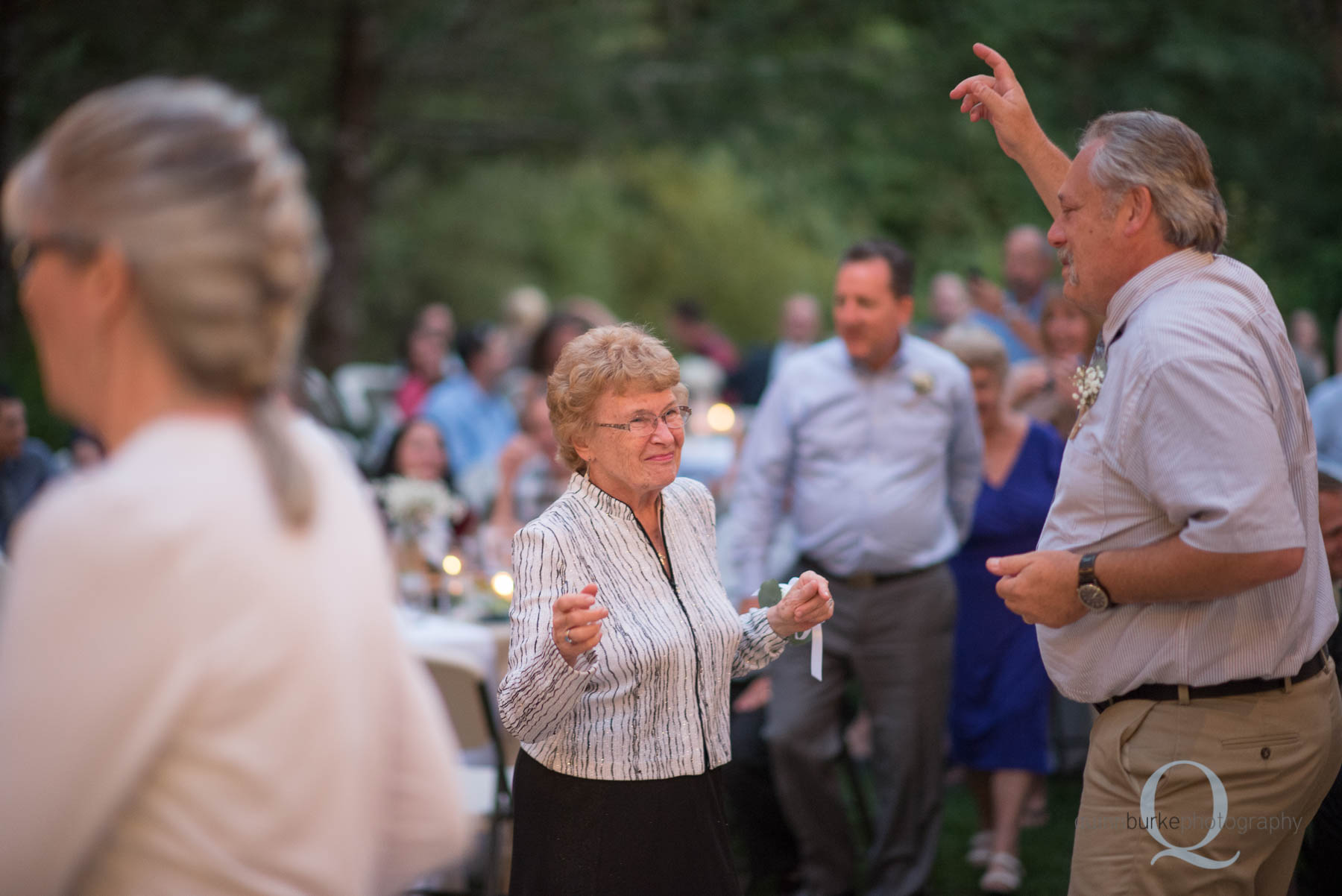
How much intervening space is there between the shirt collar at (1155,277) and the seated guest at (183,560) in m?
1.65

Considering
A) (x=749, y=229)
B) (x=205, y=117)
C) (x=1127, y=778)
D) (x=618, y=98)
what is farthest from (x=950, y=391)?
(x=749, y=229)

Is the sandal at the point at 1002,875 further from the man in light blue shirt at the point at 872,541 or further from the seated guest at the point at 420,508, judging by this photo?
the seated guest at the point at 420,508

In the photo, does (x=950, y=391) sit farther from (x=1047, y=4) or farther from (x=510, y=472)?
(x=1047, y=4)

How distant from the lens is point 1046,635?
2.56 m

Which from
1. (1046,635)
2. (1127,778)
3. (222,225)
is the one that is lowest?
(1127,778)


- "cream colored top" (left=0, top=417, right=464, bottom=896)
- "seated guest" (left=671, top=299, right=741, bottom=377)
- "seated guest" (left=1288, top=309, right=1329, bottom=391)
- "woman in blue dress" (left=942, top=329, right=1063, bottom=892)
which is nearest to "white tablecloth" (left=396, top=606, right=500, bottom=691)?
"woman in blue dress" (left=942, top=329, right=1063, bottom=892)

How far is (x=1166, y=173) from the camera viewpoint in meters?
2.46

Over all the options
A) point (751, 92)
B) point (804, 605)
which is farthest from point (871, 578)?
point (751, 92)

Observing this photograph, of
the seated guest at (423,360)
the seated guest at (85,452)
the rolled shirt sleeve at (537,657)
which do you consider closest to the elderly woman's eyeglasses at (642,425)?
the rolled shirt sleeve at (537,657)

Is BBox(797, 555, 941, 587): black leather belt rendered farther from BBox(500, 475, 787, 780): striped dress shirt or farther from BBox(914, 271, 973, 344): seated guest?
BBox(914, 271, 973, 344): seated guest

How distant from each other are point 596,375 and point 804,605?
2.39 ft

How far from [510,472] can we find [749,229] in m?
22.1

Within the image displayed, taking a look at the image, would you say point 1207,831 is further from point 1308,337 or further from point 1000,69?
point 1308,337

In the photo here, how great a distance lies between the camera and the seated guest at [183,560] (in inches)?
47.6
